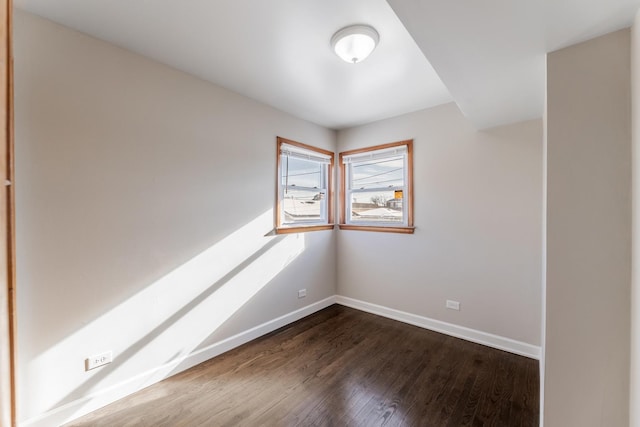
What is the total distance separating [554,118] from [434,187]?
1.68 metres

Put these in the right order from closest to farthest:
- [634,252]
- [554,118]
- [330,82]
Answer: [634,252] → [554,118] → [330,82]

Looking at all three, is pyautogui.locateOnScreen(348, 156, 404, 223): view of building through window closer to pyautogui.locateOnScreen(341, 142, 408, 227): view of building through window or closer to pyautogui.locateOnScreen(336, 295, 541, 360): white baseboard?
pyautogui.locateOnScreen(341, 142, 408, 227): view of building through window

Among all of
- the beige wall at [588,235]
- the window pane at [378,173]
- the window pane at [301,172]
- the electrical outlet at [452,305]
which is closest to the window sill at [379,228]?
the window pane at [378,173]

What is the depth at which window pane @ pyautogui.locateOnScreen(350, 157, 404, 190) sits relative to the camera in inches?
132

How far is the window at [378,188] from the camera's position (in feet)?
10.6

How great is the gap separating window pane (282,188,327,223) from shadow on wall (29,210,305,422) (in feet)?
1.33

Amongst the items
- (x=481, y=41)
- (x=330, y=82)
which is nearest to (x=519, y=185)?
(x=481, y=41)

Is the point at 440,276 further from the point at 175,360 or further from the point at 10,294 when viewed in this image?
the point at 10,294

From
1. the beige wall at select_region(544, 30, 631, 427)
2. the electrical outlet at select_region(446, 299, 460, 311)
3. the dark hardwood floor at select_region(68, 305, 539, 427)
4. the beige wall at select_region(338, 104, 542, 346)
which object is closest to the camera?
the beige wall at select_region(544, 30, 631, 427)

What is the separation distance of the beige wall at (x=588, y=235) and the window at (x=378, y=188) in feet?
6.02

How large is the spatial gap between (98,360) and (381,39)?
2.97 meters

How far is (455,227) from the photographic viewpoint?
2.85 m

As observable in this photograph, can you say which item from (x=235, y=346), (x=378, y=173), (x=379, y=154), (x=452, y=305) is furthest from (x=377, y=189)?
(x=235, y=346)

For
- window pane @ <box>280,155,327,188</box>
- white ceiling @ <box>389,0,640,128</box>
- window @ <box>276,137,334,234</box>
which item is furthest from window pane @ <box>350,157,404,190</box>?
white ceiling @ <box>389,0,640,128</box>
